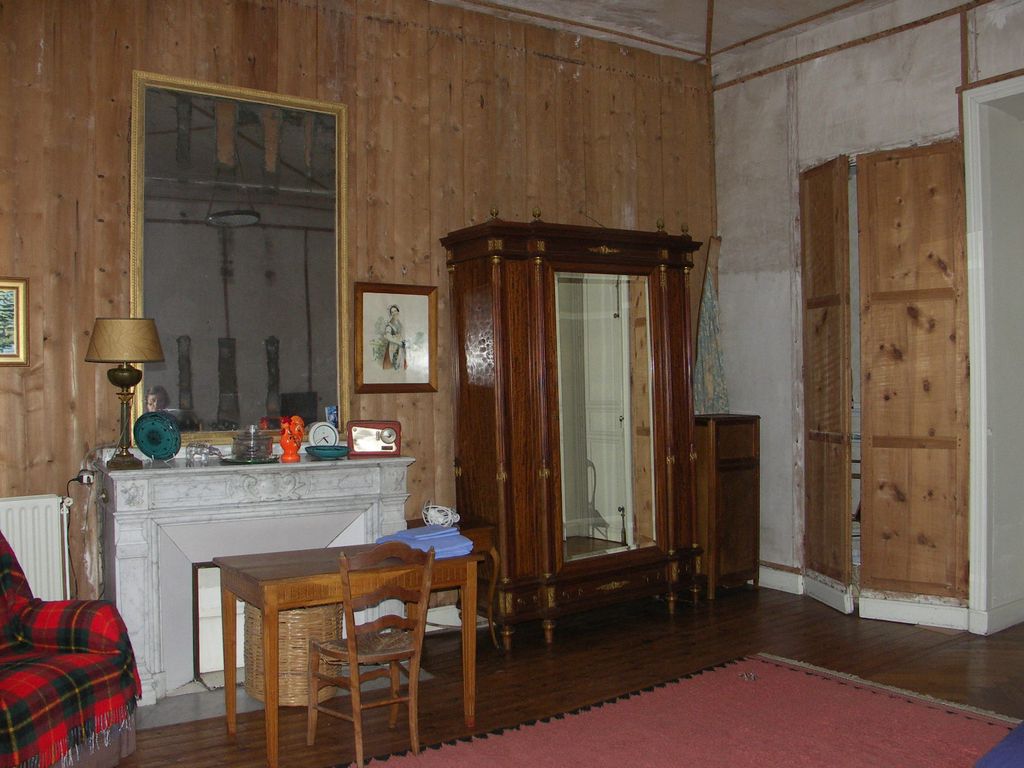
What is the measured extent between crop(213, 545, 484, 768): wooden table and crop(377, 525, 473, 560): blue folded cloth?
219 millimetres

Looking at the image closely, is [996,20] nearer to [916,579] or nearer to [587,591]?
[916,579]

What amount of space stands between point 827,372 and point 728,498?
3.26 feet

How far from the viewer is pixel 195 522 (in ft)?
14.0

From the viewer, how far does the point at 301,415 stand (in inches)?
190

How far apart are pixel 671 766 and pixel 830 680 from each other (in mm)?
1274

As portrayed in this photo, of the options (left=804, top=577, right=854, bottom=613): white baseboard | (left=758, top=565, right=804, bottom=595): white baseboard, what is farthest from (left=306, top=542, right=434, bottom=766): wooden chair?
(left=758, top=565, right=804, bottom=595): white baseboard

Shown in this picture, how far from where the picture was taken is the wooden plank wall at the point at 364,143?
13.9ft

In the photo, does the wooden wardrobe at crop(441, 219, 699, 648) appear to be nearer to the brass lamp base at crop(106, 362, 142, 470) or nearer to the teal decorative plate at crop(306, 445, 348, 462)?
the teal decorative plate at crop(306, 445, 348, 462)

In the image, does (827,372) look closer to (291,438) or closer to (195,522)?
(291,438)

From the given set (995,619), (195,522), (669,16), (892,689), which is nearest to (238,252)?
(195,522)

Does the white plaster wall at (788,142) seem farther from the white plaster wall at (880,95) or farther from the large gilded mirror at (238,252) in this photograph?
the large gilded mirror at (238,252)

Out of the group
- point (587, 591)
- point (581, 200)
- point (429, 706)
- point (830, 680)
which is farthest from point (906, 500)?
point (429, 706)

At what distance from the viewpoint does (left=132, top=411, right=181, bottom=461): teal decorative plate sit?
4.24 metres

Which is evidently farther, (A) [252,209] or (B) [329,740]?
(A) [252,209]
